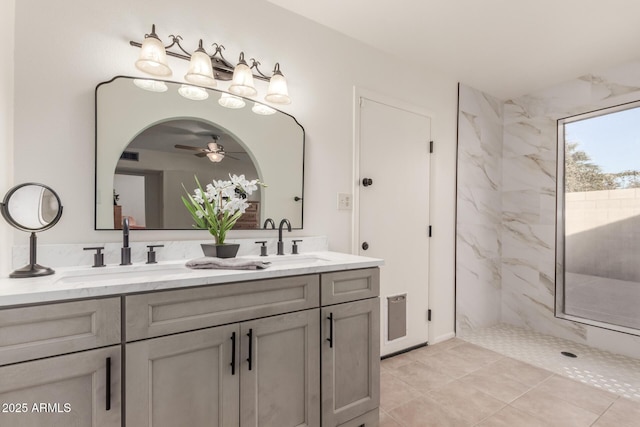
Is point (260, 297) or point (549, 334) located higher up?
point (260, 297)

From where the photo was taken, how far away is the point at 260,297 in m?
1.35

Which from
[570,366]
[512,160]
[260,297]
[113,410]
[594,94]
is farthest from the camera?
[512,160]

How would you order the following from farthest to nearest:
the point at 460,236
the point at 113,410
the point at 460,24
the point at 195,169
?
the point at 460,236, the point at 460,24, the point at 195,169, the point at 113,410

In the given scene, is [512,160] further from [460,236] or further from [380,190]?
[380,190]

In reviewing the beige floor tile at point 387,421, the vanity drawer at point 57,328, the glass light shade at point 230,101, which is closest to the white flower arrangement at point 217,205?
the glass light shade at point 230,101

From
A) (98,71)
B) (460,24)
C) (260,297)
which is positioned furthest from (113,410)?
(460,24)

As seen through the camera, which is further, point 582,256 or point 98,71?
point 582,256

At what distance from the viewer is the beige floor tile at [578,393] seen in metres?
1.96

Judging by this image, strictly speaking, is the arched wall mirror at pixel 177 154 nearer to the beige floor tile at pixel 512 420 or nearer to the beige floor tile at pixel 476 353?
the beige floor tile at pixel 512 420

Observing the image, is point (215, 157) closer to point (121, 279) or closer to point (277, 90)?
point (277, 90)

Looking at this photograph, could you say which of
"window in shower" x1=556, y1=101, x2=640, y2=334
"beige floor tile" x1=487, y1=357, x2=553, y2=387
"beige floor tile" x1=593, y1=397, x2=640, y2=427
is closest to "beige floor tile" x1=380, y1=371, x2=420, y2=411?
"beige floor tile" x1=487, y1=357, x2=553, y2=387

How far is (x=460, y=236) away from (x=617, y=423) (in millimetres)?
1671

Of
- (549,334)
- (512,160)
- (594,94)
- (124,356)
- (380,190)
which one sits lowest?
(549,334)

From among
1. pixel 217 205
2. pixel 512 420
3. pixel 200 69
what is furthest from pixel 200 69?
pixel 512 420
